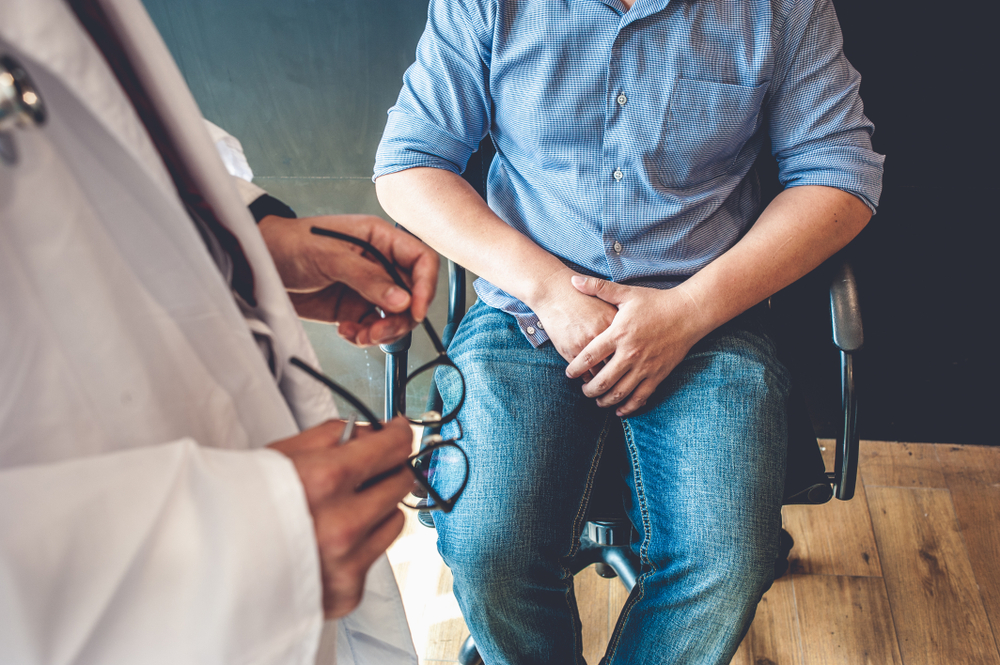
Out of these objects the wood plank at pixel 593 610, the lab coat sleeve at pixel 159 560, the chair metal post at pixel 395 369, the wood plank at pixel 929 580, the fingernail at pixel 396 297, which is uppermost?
the lab coat sleeve at pixel 159 560

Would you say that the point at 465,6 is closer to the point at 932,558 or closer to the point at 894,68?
the point at 894,68

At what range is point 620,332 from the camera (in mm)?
1010

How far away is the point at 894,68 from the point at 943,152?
250 mm

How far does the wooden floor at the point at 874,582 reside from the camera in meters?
1.39

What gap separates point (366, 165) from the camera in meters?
1.59

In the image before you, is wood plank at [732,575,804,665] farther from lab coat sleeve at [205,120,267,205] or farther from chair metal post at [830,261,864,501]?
lab coat sleeve at [205,120,267,205]

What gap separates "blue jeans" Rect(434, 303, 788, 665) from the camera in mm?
932

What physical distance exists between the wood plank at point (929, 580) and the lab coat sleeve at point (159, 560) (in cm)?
152

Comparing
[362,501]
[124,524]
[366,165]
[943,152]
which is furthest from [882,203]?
[124,524]

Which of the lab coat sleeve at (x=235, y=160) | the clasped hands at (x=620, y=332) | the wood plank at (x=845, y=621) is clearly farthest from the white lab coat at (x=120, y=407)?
the wood plank at (x=845, y=621)

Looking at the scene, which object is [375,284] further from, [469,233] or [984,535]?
[984,535]

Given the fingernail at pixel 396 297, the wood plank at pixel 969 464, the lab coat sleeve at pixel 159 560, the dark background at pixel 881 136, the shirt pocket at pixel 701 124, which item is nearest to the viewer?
the lab coat sleeve at pixel 159 560

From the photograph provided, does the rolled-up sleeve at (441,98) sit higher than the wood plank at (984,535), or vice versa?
the rolled-up sleeve at (441,98)

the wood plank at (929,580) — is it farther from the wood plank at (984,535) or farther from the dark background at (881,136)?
the dark background at (881,136)
